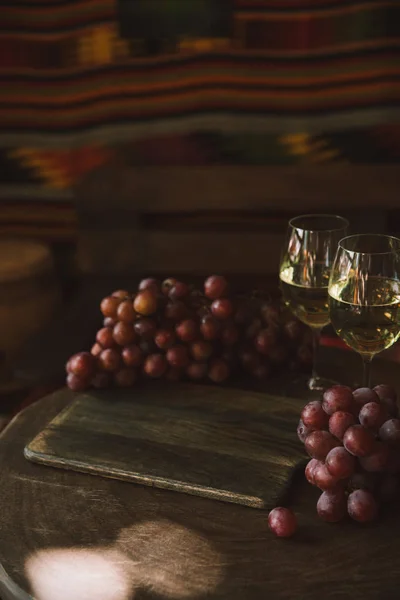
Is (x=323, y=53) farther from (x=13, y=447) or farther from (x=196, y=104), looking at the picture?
(x=13, y=447)

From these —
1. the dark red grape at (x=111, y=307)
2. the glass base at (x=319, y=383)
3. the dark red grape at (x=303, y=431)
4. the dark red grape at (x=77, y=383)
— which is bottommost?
the glass base at (x=319, y=383)

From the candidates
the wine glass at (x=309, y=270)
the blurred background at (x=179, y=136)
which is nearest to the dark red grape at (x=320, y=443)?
the wine glass at (x=309, y=270)

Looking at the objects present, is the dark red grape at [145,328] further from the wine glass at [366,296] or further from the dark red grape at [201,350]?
the wine glass at [366,296]

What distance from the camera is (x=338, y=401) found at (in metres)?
0.85

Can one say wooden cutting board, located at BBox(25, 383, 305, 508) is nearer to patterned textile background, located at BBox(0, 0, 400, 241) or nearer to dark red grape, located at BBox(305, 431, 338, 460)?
dark red grape, located at BBox(305, 431, 338, 460)

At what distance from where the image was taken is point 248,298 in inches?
47.9

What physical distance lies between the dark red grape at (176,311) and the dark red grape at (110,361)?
10 centimetres

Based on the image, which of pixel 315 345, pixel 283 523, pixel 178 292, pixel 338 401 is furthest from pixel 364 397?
pixel 178 292

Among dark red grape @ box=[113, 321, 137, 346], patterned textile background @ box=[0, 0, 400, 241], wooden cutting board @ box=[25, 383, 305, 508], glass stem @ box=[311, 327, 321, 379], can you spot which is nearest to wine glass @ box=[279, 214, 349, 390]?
glass stem @ box=[311, 327, 321, 379]

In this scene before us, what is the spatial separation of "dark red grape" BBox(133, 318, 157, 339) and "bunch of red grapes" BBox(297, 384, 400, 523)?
346 millimetres

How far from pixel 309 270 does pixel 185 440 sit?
1.00 ft

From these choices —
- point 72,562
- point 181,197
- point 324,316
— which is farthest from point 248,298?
point 181,197

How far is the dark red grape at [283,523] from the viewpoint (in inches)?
31.4

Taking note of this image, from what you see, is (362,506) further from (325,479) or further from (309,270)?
(309,270)
